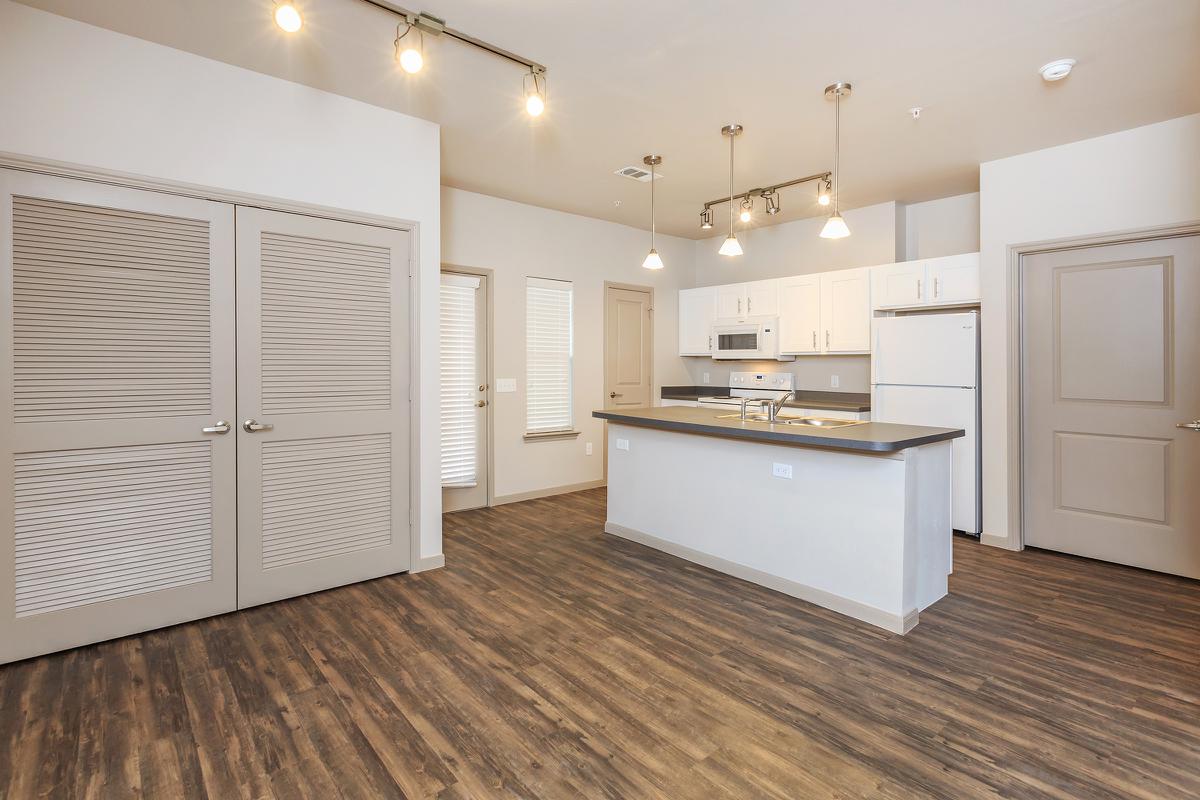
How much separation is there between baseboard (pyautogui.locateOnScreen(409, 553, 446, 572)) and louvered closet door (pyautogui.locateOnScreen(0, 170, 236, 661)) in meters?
1.01

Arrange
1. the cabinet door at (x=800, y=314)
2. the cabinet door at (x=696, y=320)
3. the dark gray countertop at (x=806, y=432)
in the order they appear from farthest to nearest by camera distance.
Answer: the cabinet door at (x=696, y=320) < the cabinet door at (x=800, y=314) < the dark gray countertop at (x=806, y=432)

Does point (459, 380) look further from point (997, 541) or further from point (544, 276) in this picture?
point (997, 541)

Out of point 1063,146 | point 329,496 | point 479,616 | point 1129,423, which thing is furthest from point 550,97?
point 1129,423

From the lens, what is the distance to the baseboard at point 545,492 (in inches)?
217

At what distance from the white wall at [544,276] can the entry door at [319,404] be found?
5.42 feet

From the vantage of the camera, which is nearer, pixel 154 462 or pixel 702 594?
pixel 154 462

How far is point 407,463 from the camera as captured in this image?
373cm

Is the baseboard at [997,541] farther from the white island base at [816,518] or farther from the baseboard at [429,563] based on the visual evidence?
the baseboard at [429,563]

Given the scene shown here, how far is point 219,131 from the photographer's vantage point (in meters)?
3.05

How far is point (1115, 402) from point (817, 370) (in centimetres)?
247

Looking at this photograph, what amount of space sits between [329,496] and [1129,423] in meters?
5.06

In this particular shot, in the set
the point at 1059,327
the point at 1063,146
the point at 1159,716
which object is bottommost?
the point at 1159,716

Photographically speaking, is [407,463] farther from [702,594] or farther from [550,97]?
[550,97]

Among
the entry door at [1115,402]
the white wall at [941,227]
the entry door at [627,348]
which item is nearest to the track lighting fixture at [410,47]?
the entry door at [627,348]
